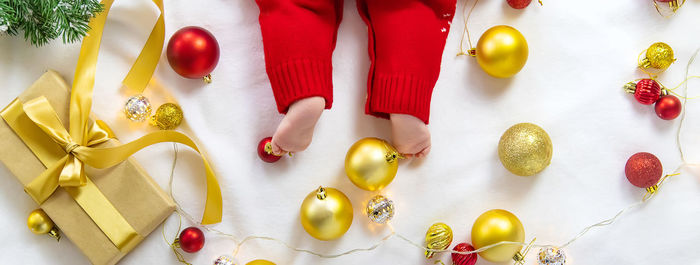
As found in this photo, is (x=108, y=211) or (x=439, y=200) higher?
(x=108, y=211)

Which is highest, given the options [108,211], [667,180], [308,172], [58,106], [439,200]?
[58,106]

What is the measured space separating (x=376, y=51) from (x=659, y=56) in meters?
0.54

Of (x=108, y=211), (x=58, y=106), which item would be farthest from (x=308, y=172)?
(x=58, y=106)

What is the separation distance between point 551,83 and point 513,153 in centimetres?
20

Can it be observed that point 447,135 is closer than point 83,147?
No

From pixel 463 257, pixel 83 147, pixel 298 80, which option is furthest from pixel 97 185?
pixel 463 257

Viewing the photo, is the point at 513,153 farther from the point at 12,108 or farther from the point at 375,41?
the point at 12,108

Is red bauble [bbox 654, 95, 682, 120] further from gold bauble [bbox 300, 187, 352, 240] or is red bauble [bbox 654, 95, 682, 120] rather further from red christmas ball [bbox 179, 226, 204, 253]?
red christmas ball [bbox 179, 226, 204, 253]

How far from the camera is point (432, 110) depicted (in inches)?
43.9

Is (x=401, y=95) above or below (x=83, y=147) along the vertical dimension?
below

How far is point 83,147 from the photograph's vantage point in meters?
1.01

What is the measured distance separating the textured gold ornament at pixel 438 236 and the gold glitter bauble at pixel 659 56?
50cm

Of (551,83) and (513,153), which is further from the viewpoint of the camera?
(551,83)

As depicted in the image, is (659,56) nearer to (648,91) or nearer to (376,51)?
(648,91)
